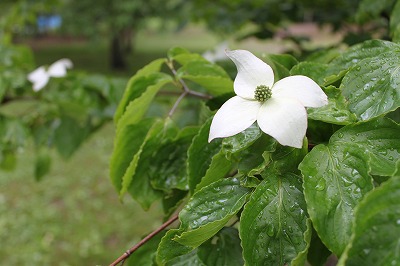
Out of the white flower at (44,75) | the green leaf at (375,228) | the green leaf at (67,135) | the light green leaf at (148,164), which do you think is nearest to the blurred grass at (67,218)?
the green leaf at (67,135)

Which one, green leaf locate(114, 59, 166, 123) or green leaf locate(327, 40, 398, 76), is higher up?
green leaf locate(327, 40, 398, 76)

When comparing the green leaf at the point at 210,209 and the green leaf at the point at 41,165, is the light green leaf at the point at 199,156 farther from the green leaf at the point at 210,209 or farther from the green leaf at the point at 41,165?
the green leaf at the point at 41,165

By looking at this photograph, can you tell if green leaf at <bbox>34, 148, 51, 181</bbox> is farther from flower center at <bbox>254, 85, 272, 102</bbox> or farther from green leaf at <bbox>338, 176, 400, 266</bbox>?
green leaf at <bbox>338, 176, 400, 266</bbox>

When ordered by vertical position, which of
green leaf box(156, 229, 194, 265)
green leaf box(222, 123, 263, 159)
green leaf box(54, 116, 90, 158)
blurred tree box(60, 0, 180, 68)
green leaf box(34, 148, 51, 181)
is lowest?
blurred tree box(60, 0, 180, 68)

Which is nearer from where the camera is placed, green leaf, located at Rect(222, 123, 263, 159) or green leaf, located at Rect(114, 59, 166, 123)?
green leaf, located at Rect(222, 123, 263, 159)

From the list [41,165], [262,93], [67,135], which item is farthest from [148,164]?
[41,165]

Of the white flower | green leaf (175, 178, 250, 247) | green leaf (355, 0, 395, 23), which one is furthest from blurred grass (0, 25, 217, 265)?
green leaf (175, 178, 250, 247)

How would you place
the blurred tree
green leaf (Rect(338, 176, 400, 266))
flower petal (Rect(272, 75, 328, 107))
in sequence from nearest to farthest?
green leaf (Rect(338, 176, 400, 266)), flower petal (Rect(272, 75, 328, 107)), the blurred tree

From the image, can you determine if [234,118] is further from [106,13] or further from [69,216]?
[106,13]
